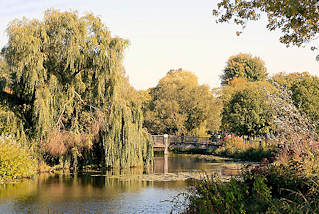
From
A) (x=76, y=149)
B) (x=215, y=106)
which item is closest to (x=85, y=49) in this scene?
(x=76, y=149)

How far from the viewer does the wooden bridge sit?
37.0m

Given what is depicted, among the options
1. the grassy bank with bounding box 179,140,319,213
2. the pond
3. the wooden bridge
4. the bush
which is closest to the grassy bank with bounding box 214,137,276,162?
the wooden bridge

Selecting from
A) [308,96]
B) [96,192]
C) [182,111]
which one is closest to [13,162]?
[96,192]

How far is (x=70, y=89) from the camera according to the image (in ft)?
67.6

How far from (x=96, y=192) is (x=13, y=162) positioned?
3957mm

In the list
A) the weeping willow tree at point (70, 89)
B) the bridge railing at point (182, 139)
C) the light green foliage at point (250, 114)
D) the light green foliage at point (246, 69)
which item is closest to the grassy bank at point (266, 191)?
the weeping willow tree at point (70, 89)

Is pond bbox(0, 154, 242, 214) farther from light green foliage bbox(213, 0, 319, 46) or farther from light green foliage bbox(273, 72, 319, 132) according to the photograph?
light green foliage bbox(273, 72, 319, 132)

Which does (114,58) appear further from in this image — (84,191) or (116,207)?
(116,207)

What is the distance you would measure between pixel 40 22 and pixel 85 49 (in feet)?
8.64

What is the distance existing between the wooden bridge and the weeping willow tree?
15.3 meters

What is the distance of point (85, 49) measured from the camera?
20.7 meters

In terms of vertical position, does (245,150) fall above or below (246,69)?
below

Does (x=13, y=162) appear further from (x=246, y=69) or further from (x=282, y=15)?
(x=246, y=69)

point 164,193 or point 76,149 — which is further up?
point 76,149
